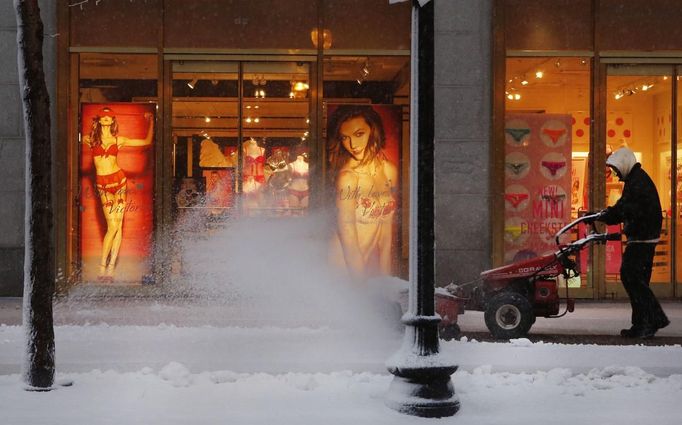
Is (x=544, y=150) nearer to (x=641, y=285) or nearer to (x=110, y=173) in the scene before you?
(x=641, y=285)

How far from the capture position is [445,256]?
47.0 feet

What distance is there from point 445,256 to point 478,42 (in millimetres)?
3537

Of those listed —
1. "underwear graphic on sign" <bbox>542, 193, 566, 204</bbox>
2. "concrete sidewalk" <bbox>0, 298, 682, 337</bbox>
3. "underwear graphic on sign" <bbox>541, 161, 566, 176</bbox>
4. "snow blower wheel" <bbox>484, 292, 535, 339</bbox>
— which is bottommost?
"concrete sidewalk" <bbox>0, 298, 682, 337</bbox>

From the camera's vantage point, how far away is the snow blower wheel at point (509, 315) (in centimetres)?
1045

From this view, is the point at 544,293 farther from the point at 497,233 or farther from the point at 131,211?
the point at 131,211

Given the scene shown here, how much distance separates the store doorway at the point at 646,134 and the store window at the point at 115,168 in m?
7.65

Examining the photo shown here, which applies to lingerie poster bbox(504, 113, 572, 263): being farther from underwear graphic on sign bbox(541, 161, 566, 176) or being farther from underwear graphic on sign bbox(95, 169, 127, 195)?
underwear graphic on sign bbox(95, 169, 127, 195)

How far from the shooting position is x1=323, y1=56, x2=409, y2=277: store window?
48.6 feet

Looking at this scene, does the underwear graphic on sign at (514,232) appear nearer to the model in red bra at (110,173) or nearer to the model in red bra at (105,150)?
the model in red bra at (110,173)

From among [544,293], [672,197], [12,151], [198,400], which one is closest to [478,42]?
[672,197]

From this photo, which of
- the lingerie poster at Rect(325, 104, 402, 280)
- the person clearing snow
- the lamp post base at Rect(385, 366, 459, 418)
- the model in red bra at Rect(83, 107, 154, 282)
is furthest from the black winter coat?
the model in red bra at Rect(83, 107, 154, 282)

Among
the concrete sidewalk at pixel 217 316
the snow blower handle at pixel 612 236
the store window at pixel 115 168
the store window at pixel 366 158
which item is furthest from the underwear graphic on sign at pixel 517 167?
the store window at pixel 115 168

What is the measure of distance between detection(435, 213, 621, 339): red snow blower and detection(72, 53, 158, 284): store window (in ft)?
20.3

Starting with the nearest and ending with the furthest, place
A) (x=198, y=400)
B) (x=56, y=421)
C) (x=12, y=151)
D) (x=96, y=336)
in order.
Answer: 1. (x=56, y=421)
2. (x=198, y=400)
3. (x=96, y=336)
4. (x=12, y=151)
